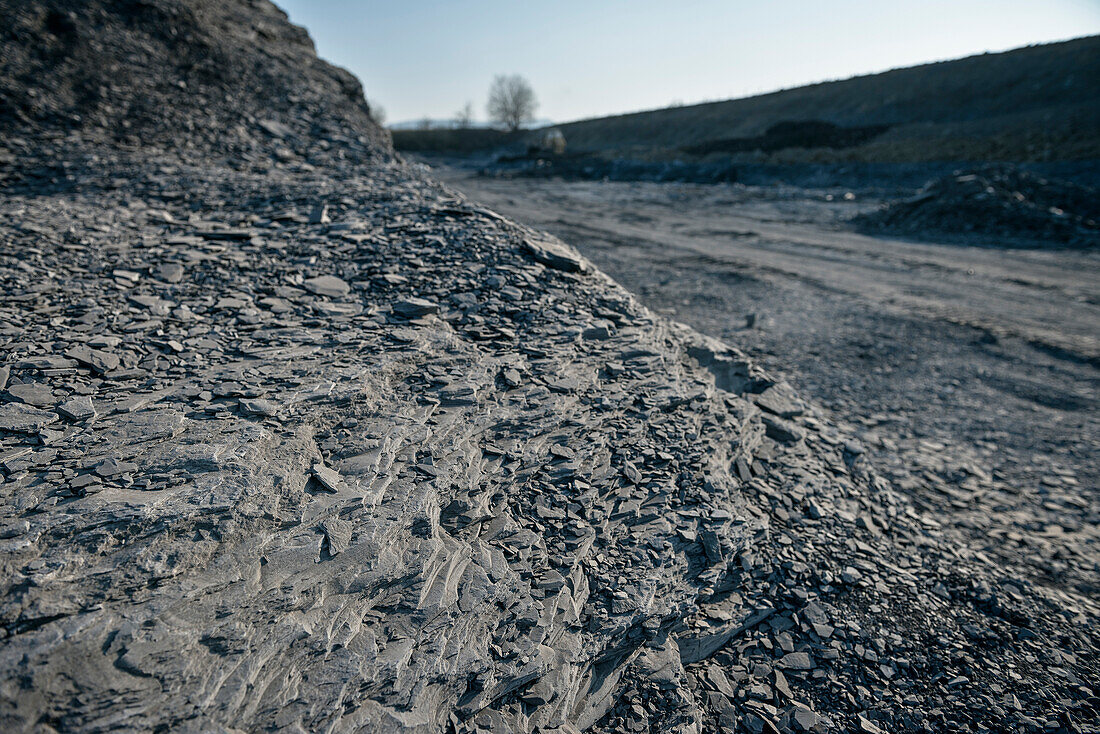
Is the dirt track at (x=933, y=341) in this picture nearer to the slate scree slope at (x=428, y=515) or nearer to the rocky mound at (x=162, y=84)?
the slate scree slope at (x=428, y=515)

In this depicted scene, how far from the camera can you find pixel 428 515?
2873 millimetres

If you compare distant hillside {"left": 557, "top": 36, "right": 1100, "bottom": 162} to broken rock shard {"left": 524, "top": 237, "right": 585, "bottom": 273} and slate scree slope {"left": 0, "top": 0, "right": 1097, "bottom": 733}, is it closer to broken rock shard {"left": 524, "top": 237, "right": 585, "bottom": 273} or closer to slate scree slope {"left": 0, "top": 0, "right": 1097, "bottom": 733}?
broken rock shard {"left": 524, "top": 237, "right": 585, "bottom": 273}

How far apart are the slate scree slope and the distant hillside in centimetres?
2960

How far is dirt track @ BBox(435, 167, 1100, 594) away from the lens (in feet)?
18.3

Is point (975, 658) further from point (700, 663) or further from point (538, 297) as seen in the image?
point (538, 297)

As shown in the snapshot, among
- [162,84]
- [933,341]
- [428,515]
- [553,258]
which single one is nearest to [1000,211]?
[933,341]

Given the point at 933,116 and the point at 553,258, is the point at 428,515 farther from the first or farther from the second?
the point at 933,116

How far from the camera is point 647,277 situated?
1280cm

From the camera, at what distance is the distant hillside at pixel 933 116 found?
28.0 metres

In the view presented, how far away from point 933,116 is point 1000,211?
104 feet

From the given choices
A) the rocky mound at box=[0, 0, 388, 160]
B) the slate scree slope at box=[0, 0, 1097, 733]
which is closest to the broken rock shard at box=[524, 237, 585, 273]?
the slate scree slope at box=[0, 0, 1097, 733]

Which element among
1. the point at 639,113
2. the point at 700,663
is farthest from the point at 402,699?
the point at 639,113

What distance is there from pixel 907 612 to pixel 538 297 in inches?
143

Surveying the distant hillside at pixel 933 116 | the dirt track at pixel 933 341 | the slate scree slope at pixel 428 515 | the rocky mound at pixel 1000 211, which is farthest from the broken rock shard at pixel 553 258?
the distant hillside at pixel 933 116
